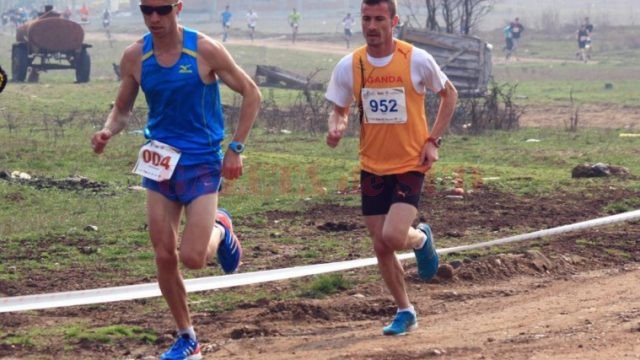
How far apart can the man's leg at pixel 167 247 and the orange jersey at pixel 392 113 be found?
1.31 metres

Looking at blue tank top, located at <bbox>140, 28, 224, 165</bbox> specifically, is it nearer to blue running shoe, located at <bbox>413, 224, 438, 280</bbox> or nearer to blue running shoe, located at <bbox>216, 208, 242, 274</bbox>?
blue running shoe, located at <bbox>216, 208, 242, 274</bbox>

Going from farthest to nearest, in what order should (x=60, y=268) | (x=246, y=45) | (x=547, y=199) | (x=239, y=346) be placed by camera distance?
(x=246, y=45) → (x=547, y=199) → (x=60, y=268) → (x=239, y=346)

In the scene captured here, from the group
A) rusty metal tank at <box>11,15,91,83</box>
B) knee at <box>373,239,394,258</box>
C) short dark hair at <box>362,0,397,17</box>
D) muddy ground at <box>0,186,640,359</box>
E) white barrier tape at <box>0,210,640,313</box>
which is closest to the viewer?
muddy ground at <box>0,186,640,359</box>

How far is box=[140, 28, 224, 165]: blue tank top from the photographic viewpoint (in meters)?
7.30

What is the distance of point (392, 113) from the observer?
7.99 meters

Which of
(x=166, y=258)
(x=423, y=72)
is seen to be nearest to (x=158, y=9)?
(x=166, y=258)

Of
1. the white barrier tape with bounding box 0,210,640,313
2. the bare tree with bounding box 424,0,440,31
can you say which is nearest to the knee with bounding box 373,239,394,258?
the white barrier tape with bounding box 0,210,640,313

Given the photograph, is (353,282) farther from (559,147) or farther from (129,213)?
(559,147)

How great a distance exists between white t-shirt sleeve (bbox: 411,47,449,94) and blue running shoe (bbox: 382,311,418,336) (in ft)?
4.38

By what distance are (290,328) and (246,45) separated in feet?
191

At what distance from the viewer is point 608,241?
1190cm

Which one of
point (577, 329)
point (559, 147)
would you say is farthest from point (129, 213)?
point (559, 147)

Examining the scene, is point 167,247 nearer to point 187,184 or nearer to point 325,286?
point 187,184

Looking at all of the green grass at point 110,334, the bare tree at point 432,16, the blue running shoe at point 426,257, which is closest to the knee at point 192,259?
the green grass at point 110,334
